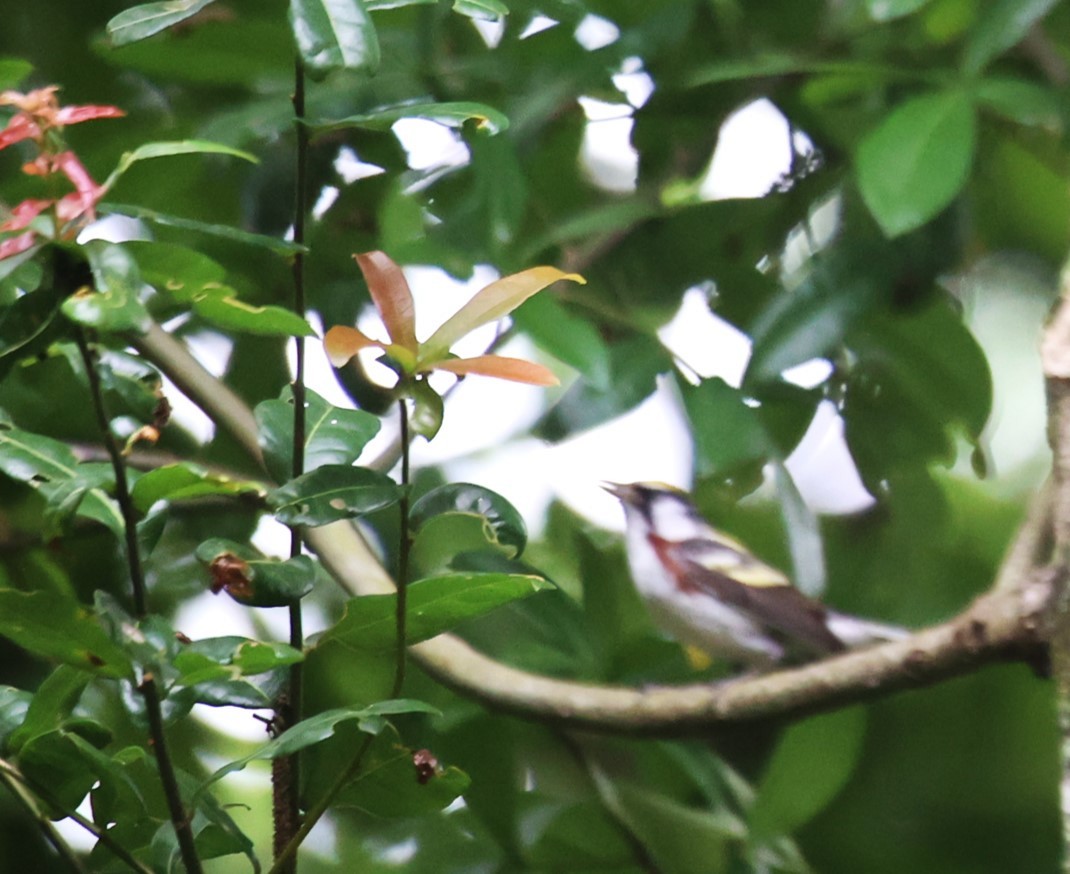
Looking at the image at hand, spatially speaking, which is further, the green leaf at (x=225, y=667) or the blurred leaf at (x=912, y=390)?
the blurred leaf at (x=912, y=390)

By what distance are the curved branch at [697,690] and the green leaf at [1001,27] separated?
444 mm

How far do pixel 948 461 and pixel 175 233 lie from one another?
988 mm

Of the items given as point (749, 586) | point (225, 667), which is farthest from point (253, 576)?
point (749, 586)

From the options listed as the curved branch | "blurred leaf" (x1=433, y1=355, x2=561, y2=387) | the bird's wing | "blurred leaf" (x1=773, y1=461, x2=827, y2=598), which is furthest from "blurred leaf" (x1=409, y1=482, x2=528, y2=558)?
the bird's wing

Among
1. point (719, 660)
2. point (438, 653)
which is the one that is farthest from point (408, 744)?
point (719, 660)

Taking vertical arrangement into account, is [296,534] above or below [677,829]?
above

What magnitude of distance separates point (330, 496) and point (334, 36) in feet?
0.66

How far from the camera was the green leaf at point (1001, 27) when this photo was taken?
1215 millimetres

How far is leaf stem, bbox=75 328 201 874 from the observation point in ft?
1.63

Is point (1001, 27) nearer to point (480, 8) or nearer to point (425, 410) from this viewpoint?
point (480, 8)

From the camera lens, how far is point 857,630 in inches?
73.8

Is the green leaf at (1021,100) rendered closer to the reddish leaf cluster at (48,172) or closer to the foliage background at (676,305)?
the foliage background at (676,305)

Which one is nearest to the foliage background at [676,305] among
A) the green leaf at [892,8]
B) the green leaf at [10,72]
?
the green leaf at [892,8]

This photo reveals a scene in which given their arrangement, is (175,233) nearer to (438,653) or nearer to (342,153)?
(342,153)
